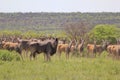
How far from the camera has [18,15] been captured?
139875mm

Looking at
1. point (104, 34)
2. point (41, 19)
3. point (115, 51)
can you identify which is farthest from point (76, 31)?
point (41, 19)

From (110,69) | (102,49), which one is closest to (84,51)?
(102,49)

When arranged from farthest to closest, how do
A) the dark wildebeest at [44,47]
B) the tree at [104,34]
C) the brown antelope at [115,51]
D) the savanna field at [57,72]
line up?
the tree at [104,34] → the brown antelope at [115,51] → the dark wildebeest at [44,47] → the savanna field at [57,72]

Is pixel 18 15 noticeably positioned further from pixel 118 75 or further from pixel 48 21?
pixel 118 75

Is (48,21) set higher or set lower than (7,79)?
lower

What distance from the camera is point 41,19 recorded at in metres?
138

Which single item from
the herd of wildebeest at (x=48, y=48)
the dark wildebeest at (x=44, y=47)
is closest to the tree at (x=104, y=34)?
the herd of wildebeest at (x=48, y=48)

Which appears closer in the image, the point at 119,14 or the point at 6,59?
the point at 6,59

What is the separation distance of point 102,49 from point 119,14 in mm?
112684

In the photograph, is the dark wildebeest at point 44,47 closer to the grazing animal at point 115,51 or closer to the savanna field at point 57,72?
the savanna field at point 57,72

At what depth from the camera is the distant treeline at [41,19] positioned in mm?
120562

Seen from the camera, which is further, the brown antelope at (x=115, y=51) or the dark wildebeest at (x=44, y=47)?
the brown antelope at (x=115, y=51)

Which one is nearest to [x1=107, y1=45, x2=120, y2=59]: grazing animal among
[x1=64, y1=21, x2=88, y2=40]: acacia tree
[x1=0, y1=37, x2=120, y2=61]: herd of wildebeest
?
[x1=0, y1=37, x2=120, y2=61]: herd of wildebeest

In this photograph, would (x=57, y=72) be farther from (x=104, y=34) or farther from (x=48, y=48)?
(x=104, y=34)
